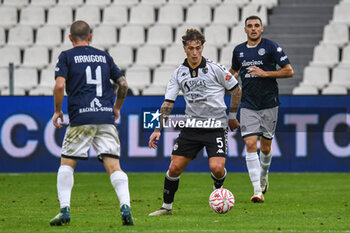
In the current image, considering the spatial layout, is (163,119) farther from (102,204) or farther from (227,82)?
(102,204)

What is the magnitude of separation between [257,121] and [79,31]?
12.1ft

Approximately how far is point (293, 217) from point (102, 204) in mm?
2652

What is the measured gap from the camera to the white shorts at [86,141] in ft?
25.0

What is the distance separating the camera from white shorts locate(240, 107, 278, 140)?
10.6 m

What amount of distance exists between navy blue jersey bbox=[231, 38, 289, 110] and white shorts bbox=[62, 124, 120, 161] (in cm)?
328

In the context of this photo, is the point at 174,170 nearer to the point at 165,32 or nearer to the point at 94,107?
the point at 94,107

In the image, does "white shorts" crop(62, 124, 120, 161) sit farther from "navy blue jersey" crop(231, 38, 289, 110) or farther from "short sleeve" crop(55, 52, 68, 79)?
"navy blue jersey" crop(231, 38, 289, 110)

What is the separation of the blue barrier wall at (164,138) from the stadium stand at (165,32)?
282cm

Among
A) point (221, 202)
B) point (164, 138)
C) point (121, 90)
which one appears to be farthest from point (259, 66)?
point (164, 138)

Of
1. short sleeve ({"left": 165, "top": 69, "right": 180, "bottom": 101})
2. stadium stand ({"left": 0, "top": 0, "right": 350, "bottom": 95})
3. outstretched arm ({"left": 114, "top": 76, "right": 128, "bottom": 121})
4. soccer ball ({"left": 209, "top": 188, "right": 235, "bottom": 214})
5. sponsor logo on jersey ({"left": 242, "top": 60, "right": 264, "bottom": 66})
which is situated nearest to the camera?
outstretched arm ({"left": 114, "top": 76, "right": 128, "bottom": 121})

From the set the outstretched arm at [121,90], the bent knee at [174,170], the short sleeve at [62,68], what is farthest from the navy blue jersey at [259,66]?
the short sleeve at [62,68]

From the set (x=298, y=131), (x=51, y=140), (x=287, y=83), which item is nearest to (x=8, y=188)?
(x=51, y=140)

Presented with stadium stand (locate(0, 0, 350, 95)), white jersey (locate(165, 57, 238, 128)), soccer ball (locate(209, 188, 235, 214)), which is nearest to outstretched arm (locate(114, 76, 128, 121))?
white jersey (locate(165, 57, 238, 128))

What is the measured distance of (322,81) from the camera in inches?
729
